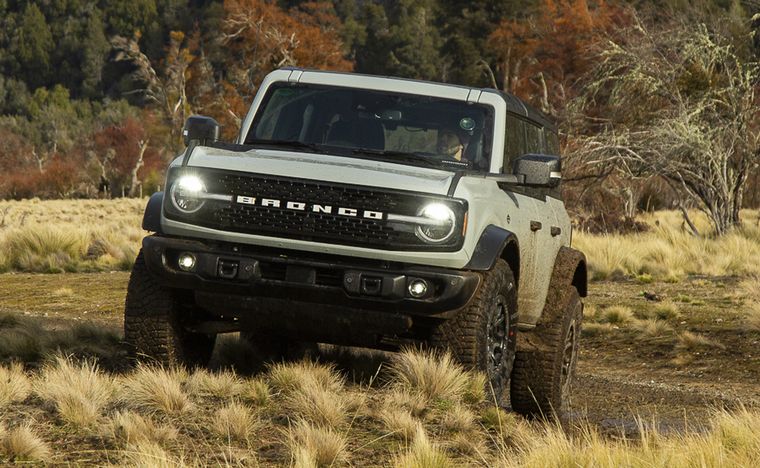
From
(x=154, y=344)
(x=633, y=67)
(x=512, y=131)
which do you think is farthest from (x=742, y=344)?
(x=633, y=67)

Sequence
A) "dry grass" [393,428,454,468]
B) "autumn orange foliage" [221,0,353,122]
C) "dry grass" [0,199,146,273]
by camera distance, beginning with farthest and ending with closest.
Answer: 1. "autumn orange foliage" [221,0,353,122]
2. "dry grass" [0,199,146,273]
3. "dry grass" [393,428,454,468]

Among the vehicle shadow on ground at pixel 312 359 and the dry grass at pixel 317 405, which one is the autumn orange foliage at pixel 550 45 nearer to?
the vehicle shadow on ground at pixel 312 359

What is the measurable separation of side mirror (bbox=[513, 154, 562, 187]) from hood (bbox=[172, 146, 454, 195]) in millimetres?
647

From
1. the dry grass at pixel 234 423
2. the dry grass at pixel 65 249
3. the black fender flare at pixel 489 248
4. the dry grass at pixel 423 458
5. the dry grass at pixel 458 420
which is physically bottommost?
the dry grass at pixel 65 249

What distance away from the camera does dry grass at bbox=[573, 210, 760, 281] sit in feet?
67.5

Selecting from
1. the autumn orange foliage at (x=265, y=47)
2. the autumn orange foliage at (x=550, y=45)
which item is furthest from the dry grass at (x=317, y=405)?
the autumn orange foliage at (x=265, y=47)

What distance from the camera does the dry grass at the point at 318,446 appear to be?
225 inches

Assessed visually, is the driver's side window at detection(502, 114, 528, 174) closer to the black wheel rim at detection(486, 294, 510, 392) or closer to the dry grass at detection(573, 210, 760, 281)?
the black wheel rim at detection(486, 294, 510, 392)

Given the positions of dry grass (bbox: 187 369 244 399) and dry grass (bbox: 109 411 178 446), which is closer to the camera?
dry grass (bbox: 109 411 178 446)

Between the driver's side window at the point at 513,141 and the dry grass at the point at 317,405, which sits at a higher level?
the driver's side window at the point at 513,141

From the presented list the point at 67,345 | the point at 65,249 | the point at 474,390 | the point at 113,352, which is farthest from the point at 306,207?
the point at 65,249

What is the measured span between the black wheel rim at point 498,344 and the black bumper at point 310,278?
1.77 feet

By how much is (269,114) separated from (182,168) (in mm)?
1407

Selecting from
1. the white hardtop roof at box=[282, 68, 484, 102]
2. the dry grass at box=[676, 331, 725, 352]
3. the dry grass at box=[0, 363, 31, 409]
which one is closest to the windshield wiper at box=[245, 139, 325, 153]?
the white hardtop roof at box=[282, 68, 484, 102]
